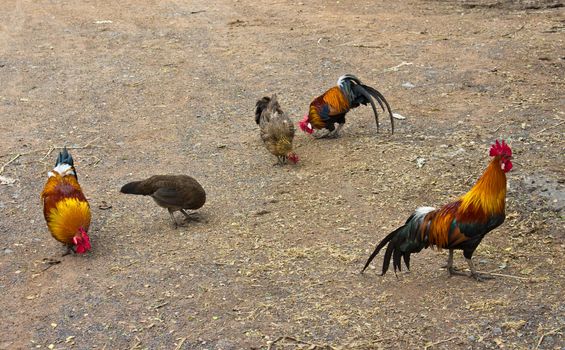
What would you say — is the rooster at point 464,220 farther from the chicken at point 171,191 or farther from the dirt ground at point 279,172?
the chicken at point 171,191

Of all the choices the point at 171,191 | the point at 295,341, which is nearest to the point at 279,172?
the point at 171,191

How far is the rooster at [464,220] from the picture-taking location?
17.8 ft

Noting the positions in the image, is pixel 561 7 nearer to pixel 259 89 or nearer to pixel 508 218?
pixel 259 89

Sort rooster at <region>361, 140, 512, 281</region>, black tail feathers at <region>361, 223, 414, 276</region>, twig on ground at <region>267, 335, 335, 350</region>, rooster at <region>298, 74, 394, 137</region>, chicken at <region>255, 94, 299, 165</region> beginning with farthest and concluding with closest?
rooster at <region>298, 74, 394, 137</region> < chicken at <region>255, 94, 299, 165</region> < black tail feathers at <region>361, 223, 414, 276</region> < rooster at <region>361, 140, 512, 281</region> < twig on ground at <region>267, 335, 335, 350</region>

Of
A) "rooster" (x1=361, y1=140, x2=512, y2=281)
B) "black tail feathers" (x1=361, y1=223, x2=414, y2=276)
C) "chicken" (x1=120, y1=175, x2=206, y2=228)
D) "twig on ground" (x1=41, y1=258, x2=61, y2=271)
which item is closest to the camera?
"rooster" (x1=361, y1=140, x2=512, y2=281)

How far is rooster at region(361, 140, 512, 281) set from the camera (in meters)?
5.42

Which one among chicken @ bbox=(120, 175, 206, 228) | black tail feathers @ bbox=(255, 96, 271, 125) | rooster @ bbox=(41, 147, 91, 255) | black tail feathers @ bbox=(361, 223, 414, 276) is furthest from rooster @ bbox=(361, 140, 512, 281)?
black tail feathers @ bbox=(255, 96, 271, 125)

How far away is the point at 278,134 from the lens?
322 inches

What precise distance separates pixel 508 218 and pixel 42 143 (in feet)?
19.2

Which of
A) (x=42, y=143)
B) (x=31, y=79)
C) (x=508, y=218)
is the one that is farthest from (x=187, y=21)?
(x=508, y=218)

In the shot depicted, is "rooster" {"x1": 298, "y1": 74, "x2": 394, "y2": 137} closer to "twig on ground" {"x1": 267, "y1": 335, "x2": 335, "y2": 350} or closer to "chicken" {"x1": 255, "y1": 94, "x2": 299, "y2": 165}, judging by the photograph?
"chicken" {"x1": 255, "y1": 94, "x2": 299, "y2": 165}

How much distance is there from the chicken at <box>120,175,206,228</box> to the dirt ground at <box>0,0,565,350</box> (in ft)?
0.88

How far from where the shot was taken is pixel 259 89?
1082 cm

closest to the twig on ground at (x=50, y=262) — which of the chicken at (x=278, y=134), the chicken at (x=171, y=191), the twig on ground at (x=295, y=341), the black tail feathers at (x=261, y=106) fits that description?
the chicken at (x=171, y=191)
